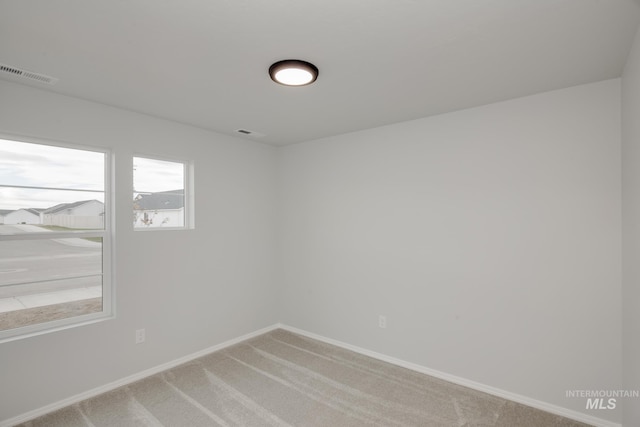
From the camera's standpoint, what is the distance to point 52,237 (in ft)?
8.78

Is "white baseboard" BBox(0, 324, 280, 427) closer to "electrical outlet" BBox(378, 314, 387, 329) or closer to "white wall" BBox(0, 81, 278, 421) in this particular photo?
"white wall" BBox(0, 81, 278, 421)

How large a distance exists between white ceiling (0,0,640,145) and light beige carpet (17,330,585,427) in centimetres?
255

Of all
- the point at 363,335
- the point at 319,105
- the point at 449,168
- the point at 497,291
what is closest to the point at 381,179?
the point at 449,168

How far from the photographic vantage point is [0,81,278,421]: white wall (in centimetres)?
250

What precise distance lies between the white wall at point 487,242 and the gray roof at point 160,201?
1.68 m

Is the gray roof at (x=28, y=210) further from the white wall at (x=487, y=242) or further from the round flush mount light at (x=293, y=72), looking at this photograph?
the white wall at (x=487, y=242)

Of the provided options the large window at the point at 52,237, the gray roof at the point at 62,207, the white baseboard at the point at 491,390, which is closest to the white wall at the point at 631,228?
the white baseboard at the point at 491,390

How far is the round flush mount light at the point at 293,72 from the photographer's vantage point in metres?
2.07

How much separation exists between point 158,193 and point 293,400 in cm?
241

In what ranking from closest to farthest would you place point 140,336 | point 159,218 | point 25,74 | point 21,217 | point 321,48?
1. point 321,48
2. point 25,74
3. point 21,217
4. point 140,336
5. point 159,218

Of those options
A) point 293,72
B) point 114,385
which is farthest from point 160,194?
point 293,72

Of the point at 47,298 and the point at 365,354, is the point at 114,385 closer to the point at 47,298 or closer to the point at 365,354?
the point at 47,298

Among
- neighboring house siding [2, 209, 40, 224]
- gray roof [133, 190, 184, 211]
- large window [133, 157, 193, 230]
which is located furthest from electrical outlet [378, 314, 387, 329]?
neighboring house siding [2, 209, 40, 224]

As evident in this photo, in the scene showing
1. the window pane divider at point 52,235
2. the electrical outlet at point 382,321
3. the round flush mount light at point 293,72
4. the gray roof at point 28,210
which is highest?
the round flush mount light at point 293,72
